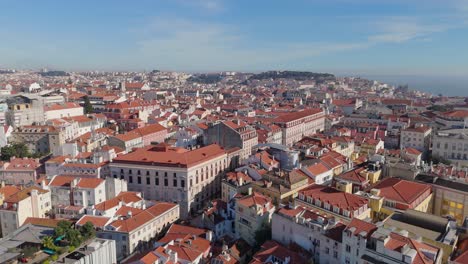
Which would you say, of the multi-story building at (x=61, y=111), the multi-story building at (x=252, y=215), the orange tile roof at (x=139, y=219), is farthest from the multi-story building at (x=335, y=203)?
the multi-story building at (x=61, y=111)

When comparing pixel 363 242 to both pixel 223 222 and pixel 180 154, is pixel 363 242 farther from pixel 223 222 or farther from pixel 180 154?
pixel 180 154

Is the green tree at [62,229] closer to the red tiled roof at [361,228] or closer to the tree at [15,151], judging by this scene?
the red tiled roof at [361,228]

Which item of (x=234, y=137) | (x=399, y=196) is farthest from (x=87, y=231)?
(x=234, y=137)

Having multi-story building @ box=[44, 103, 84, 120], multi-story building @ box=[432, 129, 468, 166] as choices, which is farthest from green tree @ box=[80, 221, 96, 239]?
multi-story building @ box=[44, 103, 84, 120]

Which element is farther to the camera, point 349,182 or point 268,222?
point 349,182

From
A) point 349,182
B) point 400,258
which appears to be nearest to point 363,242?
point 400,258

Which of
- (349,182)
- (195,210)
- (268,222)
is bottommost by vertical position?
(195,210)
